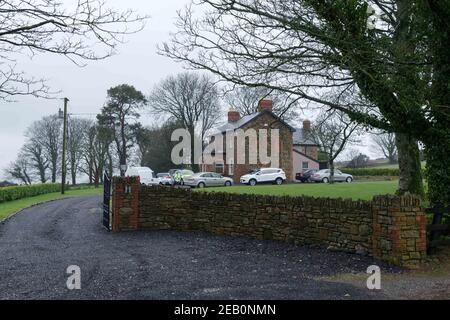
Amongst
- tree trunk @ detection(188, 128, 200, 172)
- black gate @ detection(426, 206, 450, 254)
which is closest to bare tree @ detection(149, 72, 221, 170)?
tree trunk @ detection(188, 128, 200, 172)

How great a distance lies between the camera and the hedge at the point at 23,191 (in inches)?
1184

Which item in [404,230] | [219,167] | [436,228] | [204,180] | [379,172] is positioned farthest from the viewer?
[219,167]

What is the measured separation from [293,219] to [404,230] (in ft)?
9.89

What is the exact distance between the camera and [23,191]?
34062mm

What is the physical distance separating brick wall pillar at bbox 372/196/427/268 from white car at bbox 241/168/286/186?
32.0 m

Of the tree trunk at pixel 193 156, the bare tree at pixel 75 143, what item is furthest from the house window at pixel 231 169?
the bare tree at pixel 75 143

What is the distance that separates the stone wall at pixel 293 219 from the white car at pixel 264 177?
26.7m

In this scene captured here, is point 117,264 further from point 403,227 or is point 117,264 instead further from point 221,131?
point 221,131

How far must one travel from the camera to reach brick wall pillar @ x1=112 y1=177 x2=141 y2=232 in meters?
13.9

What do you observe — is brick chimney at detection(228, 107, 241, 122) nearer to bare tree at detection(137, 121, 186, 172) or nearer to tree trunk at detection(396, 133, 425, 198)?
bare tree at detection(137, 121, 186, 172)

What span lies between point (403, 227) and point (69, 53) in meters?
7.10

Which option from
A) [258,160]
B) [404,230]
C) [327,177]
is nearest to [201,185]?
[258,160]

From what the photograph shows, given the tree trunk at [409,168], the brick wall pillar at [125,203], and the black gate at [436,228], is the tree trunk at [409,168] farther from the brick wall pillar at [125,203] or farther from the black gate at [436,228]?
the brick wall pillar at [125,203]

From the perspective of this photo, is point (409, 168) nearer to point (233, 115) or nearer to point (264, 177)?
point (264, 177)
